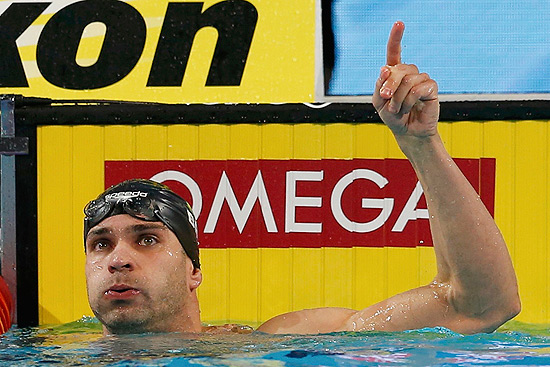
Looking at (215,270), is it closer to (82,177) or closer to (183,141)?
(183,141)

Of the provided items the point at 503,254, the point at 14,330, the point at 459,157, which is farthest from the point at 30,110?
the point at 503,254

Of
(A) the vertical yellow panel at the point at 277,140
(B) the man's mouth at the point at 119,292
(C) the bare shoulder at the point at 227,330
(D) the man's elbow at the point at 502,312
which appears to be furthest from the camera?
(A) the vertical yellow panel at the point at 277,140

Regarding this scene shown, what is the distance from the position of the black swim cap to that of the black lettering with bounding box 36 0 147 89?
163cm

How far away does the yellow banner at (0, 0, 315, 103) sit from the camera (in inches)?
187

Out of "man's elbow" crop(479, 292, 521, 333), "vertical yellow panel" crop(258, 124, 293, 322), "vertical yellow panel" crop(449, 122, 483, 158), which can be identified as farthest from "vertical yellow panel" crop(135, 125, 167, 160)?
"man's elbow" crop(479, 292, 521, 333)

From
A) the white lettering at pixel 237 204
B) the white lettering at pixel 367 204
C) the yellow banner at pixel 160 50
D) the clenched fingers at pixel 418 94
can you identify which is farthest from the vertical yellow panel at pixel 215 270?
the clenched fingers at pixel 418 94

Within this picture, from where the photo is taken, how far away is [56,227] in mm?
4605

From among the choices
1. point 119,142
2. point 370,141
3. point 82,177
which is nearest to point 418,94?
point 370,141

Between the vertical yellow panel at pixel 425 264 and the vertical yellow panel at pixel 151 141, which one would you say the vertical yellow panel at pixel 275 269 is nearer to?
the vertical yellow panel at pixel 151 141

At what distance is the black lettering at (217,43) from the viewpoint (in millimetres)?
4770

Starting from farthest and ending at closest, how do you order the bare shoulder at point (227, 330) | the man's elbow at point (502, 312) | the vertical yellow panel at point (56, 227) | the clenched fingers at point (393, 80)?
1. the vertical yellow panel at point (56, 227)
2. the bare shoulder at point (227, 330)
3. the man's elbow at point (502, 312)
4. the clenched fingers at point (393, 80)

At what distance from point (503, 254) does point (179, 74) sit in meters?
2.59

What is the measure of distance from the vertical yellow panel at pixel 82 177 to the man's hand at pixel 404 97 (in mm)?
2357

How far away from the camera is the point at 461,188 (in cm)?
256
